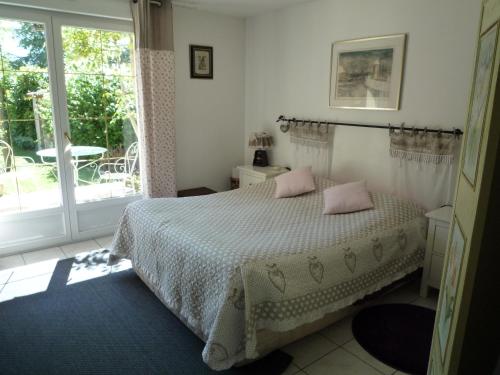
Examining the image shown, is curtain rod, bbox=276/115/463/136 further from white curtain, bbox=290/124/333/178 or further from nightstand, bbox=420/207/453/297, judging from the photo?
nightstand, bbox=420/207/453/297

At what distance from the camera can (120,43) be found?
12.3 ft

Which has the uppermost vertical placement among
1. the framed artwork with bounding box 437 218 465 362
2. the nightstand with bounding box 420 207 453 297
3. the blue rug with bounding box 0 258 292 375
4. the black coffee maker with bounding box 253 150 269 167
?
the framed artwork with bounding box 437 218 465 362

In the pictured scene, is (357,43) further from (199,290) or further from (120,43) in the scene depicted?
(199,290)

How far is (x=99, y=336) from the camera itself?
2.33 meters

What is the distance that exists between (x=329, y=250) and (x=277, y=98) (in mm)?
2471

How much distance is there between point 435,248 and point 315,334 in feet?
3.55

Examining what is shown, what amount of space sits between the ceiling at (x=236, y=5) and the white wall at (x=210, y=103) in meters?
0.15

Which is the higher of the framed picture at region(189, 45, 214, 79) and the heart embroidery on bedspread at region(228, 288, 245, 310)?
the framed picture at region(189, 45, 214, 79)

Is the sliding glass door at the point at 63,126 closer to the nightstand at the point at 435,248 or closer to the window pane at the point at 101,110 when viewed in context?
the window pane at the point at 101,110

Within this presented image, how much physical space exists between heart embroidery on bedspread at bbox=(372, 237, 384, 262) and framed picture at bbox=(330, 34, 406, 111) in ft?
4.22

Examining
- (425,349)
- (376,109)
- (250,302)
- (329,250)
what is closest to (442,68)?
(376,109)

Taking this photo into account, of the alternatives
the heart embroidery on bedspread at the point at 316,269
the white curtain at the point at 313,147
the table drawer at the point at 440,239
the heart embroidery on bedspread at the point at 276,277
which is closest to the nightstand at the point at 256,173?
the white curtain at the point at 313,147

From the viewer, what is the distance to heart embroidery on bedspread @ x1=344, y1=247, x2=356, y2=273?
2293 mm

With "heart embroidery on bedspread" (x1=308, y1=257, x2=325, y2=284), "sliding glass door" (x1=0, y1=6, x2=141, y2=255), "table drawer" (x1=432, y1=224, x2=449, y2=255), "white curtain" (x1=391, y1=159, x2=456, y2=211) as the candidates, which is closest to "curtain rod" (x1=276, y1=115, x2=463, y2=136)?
"white curtain" (x1=391, y1=159, x2=456, y2=211)
